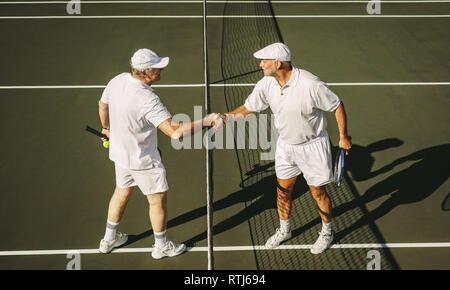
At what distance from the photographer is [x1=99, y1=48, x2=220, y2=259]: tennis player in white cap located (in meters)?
3.86

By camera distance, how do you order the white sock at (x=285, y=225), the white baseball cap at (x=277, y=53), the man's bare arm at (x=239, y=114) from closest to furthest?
1. the white baseball cap at (x=277, y=53)
2. the man's bare arm at (x=239, y=114)
3. the white sock at (x=285, y=225)

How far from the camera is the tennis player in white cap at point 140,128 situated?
12.6ft

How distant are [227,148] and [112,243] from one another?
2.44 meters

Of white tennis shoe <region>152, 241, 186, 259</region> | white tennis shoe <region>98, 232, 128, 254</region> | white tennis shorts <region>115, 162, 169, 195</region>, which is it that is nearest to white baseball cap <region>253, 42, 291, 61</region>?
white tennis shorts <region>115, 162, 169, 195</region>

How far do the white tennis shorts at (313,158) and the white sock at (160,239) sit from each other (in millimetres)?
1447

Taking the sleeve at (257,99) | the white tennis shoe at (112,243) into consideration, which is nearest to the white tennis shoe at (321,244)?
the sleeve at (257,99)

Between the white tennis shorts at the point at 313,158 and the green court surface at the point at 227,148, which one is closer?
the white tennis shorts at the point at 313,158

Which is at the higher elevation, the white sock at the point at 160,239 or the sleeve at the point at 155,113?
the sleeve at the point at 155,113

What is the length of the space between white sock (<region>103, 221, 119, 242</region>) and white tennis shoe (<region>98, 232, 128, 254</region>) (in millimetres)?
40

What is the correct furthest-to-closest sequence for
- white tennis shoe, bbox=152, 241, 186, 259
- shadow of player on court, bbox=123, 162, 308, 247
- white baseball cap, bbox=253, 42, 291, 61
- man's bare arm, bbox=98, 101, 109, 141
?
shadow of player on court, bbox=123, 162, 308, 247
white tennis shoe, bbox=152, 241, 186, 259
man's bare arm, bbox=98, 101, 109, 141
white baseball cap, bbox=253, 42, 291, 61

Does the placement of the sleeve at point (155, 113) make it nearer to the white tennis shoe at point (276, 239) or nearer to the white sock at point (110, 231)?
the white sock at point (110, 231)

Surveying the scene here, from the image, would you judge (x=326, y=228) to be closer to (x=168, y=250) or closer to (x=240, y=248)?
(x=240, y=248)

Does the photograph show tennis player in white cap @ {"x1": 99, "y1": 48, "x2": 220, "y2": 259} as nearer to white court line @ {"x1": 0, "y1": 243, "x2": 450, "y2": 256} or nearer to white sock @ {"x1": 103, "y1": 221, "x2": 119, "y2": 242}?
white sock @ {"x1": 103, "y1": 221, "x2": 119, "y2": 242}
